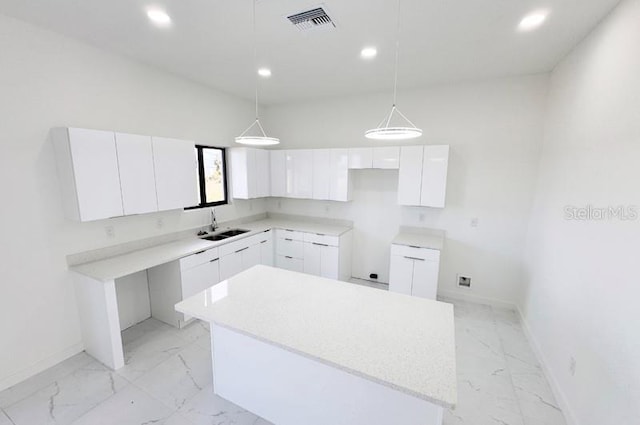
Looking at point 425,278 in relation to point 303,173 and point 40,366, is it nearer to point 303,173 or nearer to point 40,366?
point 303,173

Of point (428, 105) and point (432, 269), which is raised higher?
point (428, 105)

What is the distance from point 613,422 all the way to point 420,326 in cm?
120

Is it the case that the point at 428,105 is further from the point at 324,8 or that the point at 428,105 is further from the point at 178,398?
the point at 178,398

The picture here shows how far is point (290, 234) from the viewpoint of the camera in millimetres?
4250

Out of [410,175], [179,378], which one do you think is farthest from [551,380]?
[179,378]

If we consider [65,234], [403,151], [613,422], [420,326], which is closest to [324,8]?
[403,151]

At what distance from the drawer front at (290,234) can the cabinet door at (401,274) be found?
4.82 ft

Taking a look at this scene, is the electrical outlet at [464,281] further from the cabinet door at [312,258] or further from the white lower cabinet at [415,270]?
the cabinet door at [312,258]

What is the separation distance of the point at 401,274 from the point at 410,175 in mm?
1364

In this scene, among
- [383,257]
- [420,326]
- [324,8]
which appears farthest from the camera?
[383,257]

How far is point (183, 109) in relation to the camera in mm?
3398

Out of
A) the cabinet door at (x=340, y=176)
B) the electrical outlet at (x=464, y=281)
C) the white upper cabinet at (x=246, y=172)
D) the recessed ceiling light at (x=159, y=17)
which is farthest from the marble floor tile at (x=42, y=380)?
the electrical outlet at (x=464, y=281)

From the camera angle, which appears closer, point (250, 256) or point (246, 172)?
point (250, 256)

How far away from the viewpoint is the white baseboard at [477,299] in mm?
3541
